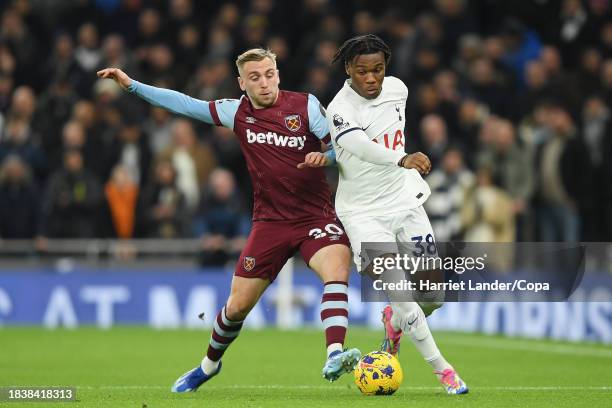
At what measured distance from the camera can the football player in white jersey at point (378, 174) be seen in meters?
9.82

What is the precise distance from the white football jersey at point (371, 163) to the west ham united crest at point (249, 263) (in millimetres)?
719

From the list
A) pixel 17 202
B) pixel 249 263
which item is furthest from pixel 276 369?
pixel 17 202

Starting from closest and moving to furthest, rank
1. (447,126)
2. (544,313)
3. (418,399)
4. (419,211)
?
(418,399), (419,211), (544,313), (447,126)

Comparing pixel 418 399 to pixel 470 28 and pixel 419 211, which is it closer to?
pixel 419 211

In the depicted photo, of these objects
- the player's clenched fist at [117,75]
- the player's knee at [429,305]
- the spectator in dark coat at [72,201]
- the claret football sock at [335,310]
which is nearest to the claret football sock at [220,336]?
the claret football sock at [335,310]

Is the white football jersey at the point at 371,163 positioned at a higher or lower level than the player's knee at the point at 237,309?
higher

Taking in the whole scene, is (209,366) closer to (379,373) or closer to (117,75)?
(379,373)

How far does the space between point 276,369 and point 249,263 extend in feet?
A: 10.1

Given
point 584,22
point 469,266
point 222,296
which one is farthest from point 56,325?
point 469,266

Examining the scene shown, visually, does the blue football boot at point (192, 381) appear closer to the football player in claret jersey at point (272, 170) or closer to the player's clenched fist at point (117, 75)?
the football player in claret jersey at point (272, 170)

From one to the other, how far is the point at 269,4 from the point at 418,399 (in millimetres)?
12810

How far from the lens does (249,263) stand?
10.2 metres

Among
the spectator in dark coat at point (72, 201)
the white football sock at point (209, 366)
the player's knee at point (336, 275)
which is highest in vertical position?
the spectator in dark coat at point (72, 201)

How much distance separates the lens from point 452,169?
18.0 metres
